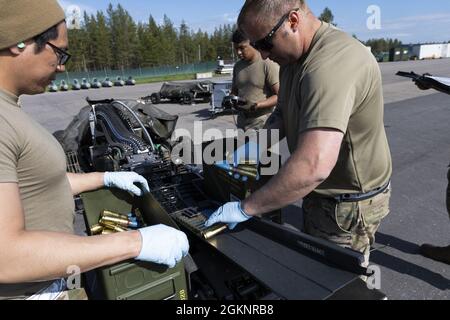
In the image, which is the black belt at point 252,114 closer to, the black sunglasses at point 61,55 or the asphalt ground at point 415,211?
the asphalt ground at point 415,211

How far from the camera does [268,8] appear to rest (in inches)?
64.4

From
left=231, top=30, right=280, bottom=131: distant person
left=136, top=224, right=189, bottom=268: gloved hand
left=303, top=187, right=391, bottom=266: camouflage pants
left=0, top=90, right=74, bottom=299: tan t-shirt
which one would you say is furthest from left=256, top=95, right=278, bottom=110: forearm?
left=0, top=90, right=74, bottom=299: tan t-shirt

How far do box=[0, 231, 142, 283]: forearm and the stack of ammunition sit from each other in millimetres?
983

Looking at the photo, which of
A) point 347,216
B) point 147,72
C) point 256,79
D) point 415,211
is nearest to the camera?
point 347,216

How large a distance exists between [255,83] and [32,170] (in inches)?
147

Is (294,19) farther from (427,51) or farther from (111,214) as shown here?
(427,51)

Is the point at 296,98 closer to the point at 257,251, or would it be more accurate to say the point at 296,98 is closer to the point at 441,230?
the point at 257,251

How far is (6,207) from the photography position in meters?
1.05

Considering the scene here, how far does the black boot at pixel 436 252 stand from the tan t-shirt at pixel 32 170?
10.7ft

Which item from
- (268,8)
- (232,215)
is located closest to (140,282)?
(232,215)

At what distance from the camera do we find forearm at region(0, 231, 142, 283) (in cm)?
108

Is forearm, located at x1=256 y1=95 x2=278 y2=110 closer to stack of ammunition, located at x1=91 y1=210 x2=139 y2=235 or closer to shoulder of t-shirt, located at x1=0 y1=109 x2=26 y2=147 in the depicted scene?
stack of ammunition, located at x1=91 y1=210 x2=139 y2=235

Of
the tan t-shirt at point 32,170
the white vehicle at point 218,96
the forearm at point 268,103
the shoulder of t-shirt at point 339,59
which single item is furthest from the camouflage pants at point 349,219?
the white vehicle at point 218,96

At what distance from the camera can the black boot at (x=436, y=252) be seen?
3.06 meters
